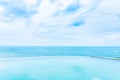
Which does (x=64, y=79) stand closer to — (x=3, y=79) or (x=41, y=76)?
(x=41, y=76)

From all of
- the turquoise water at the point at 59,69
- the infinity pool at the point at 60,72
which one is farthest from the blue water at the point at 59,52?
the infinity pool at the point at 60,72

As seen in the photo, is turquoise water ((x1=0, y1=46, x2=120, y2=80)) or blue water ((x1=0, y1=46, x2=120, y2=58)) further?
blue water ((x1=0, y1=46, x2=120, y2=58))

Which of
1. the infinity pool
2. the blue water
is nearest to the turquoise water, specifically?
A: the infinity pool

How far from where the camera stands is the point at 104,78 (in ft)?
19.7

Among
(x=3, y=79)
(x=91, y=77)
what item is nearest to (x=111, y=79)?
(x=91, y=77)

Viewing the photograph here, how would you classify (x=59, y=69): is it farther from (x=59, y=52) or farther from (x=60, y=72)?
(x=59, y=52)

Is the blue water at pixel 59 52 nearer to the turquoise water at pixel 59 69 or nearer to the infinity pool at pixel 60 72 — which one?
the turquoise water at pixel 59 69

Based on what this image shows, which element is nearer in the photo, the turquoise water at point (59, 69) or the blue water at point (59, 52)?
the turquoise water at point (59, 69)

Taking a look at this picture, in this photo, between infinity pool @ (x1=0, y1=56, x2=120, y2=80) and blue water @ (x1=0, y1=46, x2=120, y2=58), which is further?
blue water @ (x1=0, y1=46, x2=120, y2=58)

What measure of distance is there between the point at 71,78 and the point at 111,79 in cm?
130

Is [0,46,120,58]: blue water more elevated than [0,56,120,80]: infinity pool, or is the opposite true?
[0,46,120,58]: blue water

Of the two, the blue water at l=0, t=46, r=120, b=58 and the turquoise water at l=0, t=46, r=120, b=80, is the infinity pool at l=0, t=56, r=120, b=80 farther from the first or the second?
the blue water at l=0, t=46, r=120, b=58

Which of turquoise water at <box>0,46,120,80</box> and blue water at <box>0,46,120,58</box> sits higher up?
blue water at <box>0,46,120,58</box>

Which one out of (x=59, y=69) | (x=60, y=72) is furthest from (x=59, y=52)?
(x=60, y=72)
